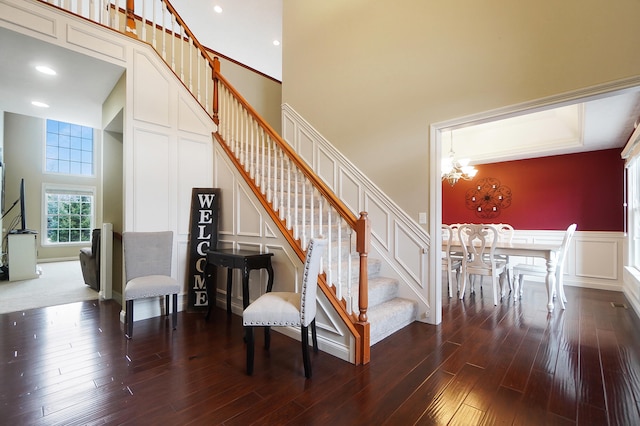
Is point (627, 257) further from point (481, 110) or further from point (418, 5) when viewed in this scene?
point (418, 5)

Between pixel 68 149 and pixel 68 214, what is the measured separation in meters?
1.99

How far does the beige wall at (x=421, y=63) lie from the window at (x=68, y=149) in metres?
7.72

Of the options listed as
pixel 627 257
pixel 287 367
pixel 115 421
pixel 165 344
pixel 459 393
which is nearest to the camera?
pixel 115 421

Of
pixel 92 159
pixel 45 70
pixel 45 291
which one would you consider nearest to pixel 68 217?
pixel 92 159

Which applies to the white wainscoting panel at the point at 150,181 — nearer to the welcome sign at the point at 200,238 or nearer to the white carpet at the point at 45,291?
the welcome sign at the point at 200,238

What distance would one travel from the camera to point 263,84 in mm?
6520

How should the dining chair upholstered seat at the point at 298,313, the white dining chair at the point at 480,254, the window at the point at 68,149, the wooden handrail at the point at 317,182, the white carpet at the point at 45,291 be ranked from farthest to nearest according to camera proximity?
the window at the point at 68,149 → the white dining chair at the point at 480,254 → the white carpet at the point at 45,291 → the wooden handrail at the point at 317,182 → the dining chair upholstered seat at the point at 298,313

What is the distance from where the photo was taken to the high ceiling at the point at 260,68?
3199 mm

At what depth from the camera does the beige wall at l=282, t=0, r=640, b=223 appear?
2414 mm

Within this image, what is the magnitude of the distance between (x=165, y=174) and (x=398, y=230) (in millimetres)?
3094

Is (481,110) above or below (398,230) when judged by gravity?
above

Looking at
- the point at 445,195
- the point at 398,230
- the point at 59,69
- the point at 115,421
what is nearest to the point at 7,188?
the point at 59,69

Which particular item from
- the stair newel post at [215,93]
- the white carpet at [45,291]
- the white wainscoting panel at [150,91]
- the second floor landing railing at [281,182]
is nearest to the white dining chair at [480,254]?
the second floor landing railing at [281,182]

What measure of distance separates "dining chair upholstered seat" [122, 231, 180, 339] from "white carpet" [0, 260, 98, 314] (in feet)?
6.00
